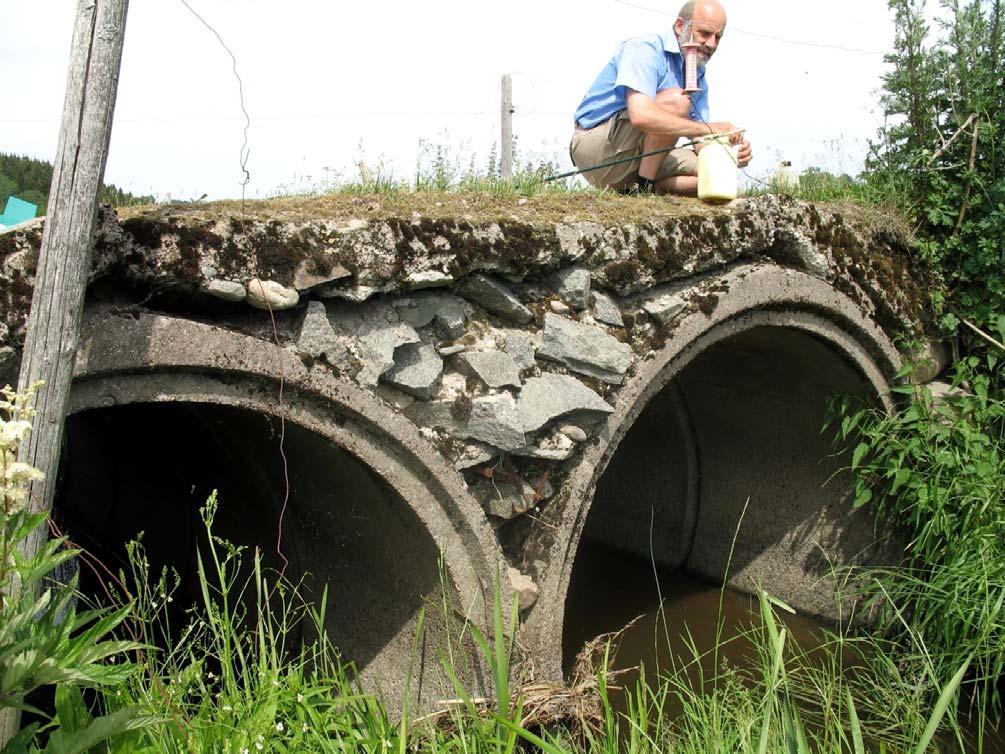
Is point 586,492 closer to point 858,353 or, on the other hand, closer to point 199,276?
point 199,276

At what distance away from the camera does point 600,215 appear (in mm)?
3934

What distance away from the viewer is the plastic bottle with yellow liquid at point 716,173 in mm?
4543

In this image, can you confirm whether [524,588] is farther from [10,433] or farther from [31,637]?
[10,433]

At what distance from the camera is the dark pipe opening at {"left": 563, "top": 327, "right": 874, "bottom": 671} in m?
5.66

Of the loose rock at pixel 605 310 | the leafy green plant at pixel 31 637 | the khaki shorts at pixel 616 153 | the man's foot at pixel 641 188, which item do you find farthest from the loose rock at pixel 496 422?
the khaki shorts at pixel 616 153

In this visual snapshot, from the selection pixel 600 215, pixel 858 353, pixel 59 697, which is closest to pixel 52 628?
pixel 59 697

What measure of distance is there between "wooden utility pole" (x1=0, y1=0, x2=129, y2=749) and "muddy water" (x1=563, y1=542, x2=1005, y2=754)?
3526mm

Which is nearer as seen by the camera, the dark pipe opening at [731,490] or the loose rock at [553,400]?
the loose rock at [553,400]

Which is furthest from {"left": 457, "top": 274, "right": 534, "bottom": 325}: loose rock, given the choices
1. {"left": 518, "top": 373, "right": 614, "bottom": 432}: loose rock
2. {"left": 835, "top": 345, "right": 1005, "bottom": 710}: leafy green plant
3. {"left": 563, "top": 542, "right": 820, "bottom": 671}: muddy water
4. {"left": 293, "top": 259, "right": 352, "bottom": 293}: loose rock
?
{"left": 563, "top": 542, "right": 820, "bottom": 671}: muddy water

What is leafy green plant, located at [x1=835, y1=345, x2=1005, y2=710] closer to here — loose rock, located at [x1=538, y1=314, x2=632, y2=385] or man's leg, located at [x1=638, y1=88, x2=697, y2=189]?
man's leg, located at [x1=638, y1=88, x2=697, y2=189]

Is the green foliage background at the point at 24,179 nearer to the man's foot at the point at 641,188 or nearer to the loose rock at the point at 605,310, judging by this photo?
the man's foot at the point at 641,188

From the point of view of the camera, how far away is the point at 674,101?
15.9 feet

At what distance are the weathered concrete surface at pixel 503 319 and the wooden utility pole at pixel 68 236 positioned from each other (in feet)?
0.62

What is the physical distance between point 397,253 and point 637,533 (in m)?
4.55
